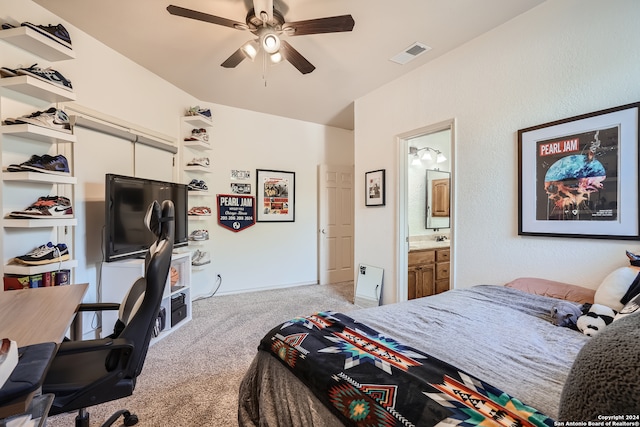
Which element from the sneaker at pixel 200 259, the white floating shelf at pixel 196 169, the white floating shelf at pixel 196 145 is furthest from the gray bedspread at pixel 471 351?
the white floating shelf at pixel 196 145

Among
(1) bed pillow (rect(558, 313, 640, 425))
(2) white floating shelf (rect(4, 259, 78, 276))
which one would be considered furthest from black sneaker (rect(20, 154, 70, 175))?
(1) bed pillow (rect(558, 313, 640, 425))

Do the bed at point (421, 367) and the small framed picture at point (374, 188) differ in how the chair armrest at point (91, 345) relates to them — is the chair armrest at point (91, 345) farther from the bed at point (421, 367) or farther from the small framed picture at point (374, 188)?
the small framed picture at point (374, 188)

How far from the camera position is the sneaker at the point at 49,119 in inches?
73.5

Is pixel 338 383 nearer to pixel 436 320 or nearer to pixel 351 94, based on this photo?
pixel 436 320

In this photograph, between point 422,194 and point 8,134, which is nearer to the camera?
point 8,134

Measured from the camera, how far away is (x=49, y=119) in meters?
1.95

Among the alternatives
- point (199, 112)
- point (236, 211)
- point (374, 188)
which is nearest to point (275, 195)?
point (236, 211)

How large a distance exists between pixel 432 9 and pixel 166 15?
207 centimetres

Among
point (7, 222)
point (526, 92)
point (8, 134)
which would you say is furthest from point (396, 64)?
point (7, 222)

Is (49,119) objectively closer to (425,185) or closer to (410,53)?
(410,53)

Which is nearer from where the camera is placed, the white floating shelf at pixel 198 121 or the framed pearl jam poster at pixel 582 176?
the framed pearl jam poster at pixel 582 176

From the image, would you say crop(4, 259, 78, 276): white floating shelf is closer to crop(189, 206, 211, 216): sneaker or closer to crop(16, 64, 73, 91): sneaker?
crop(16, 64, 73, 91): sneaker

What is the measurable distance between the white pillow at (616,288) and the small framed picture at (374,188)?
7.01 ft

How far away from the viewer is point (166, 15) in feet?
7.13
